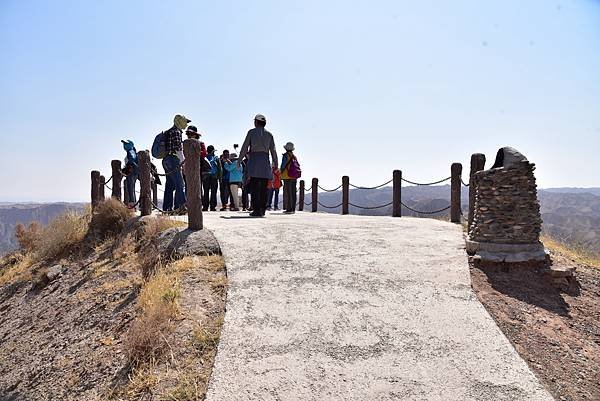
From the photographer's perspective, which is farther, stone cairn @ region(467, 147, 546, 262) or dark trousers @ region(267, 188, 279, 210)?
dark trousers @ region(267, 188, 279, 210)

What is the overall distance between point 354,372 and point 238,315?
1.27m

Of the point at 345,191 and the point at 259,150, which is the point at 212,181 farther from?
the point at 345,191

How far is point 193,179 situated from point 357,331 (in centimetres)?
340

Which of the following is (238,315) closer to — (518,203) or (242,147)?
(518,203)

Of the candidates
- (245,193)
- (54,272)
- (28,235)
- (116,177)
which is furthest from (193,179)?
(28,235)

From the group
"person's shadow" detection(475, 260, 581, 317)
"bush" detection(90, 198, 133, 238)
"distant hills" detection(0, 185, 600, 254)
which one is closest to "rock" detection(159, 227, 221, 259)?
"bush" detection(90, 198, 133, 238)

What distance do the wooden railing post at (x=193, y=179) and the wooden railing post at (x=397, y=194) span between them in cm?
706

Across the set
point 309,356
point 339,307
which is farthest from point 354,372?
point 339,307

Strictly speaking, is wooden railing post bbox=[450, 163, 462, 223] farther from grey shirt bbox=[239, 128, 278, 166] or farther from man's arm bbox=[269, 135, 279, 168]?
grey shirt bbox=[239, 128, 278, 166]

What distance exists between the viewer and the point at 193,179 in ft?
19.9

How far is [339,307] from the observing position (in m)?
4.21

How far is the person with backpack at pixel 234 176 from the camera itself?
1246 cm

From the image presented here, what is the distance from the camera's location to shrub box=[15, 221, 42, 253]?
37.1 feet

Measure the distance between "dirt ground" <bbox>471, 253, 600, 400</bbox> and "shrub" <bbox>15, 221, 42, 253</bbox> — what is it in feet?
36.4
